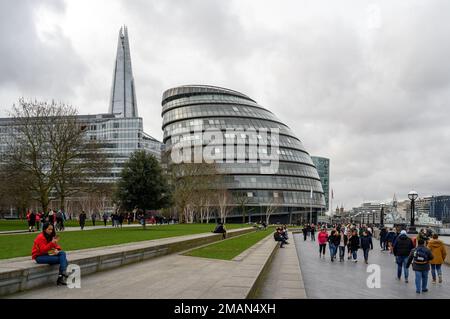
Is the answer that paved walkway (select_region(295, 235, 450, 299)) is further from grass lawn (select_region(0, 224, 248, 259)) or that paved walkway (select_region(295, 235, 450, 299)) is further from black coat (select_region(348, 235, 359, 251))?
grass lawn (select_region(0, 224, 248, 259))

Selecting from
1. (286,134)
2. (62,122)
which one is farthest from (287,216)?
(62,122)

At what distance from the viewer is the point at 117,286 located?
1036 cm

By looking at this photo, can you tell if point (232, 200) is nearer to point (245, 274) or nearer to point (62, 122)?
point (62, 122)

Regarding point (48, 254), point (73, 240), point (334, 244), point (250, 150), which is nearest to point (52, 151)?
point (73, 240)

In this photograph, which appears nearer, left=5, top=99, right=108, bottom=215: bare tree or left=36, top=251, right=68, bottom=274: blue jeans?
left=36, top=251, right=68, bottom=274: blue jeans

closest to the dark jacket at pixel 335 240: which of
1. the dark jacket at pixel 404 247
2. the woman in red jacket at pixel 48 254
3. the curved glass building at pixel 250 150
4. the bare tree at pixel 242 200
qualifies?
the dark jacket at pixel 404 247

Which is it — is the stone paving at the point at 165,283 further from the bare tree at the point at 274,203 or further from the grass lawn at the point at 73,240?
the bare tree at the point at 274,203

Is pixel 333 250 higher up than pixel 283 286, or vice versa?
pixel 283 286

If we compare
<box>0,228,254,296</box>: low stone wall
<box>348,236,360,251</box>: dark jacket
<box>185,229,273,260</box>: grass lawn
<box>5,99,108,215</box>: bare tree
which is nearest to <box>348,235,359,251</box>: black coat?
<box>348,236,360,251</box>: dark jacket

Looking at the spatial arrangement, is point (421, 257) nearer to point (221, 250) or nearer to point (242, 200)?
point (221, 250)

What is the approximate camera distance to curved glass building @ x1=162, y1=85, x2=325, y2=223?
9462 cm

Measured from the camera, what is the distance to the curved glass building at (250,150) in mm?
94625

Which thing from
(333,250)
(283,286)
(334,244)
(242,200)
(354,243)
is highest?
(283,286)

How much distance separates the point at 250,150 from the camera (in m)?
95.9
